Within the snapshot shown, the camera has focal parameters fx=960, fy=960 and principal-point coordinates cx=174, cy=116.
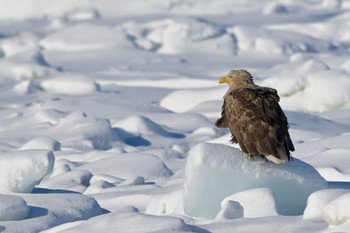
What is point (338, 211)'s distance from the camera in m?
3.72

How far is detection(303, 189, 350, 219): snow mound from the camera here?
401 centimetres

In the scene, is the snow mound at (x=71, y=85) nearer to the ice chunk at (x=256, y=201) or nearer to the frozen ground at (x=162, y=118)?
the frozen ground at (x=162, y=118)

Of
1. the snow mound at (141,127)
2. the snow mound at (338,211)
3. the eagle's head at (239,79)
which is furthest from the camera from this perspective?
the snow mound at (141,127)

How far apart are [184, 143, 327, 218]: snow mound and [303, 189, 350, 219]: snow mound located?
384 millimetres

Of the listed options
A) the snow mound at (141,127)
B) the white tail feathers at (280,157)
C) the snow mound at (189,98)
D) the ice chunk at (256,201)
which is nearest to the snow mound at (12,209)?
the ice chunk at (256,201)

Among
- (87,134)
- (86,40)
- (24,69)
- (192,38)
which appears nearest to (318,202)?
(87,134)

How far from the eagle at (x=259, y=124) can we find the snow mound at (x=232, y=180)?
64mm

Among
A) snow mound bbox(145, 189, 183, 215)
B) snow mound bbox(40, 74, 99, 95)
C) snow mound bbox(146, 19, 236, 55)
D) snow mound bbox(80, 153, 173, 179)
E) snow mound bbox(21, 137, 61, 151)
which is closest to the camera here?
snow mound bbox(145, 189, 183, 215)

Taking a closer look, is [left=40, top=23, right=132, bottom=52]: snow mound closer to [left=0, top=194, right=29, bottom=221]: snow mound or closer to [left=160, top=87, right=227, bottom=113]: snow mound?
[left=160, top=87, right=227, bottom=113]: snow mound

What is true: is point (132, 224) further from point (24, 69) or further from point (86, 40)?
point (86, 40)

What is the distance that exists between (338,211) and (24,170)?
90.0 inches

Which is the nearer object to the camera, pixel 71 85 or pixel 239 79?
pixel 239 79

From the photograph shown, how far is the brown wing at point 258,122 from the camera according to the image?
14.9ft

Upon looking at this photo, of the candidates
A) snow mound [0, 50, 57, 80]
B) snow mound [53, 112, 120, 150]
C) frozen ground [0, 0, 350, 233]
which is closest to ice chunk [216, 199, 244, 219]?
frozen ground [0, 0, 350, 233]
